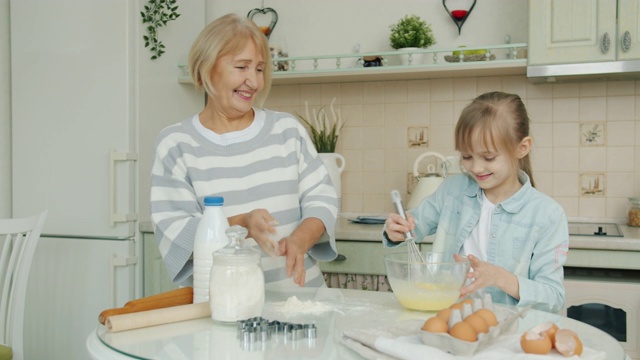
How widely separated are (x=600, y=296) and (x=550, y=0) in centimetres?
101

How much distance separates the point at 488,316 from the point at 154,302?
0.58m

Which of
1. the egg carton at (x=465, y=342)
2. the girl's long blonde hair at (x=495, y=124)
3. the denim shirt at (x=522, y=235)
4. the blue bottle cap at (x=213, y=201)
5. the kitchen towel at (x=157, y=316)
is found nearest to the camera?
the egg carton at (x=465, y=342)

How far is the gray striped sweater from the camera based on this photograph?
4.99 feet

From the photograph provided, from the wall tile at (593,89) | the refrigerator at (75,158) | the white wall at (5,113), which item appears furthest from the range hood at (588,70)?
the white wall at (5,113)

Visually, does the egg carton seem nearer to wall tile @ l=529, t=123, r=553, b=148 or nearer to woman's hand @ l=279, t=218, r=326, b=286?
woman's hand @ l=279, t=218, r=326, b=286

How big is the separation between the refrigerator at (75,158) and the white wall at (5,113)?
0.06 m

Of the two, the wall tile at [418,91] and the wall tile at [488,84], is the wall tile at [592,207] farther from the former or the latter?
the wall tile at [418,91]

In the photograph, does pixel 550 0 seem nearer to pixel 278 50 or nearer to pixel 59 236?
pixel 278 50

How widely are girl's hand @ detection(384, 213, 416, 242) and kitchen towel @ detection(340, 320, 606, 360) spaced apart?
13.6 inches

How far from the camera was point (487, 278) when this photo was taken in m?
1.23

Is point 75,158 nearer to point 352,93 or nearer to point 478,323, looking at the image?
point 352,93

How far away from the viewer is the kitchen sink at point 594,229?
2.29 m

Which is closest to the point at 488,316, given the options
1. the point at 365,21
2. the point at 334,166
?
the point at 334,166

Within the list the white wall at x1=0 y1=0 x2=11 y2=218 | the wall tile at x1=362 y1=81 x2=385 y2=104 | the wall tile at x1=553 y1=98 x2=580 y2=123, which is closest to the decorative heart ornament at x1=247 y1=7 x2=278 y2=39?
the wall tile at x1=362 y1=81 x2=385 y2=104
